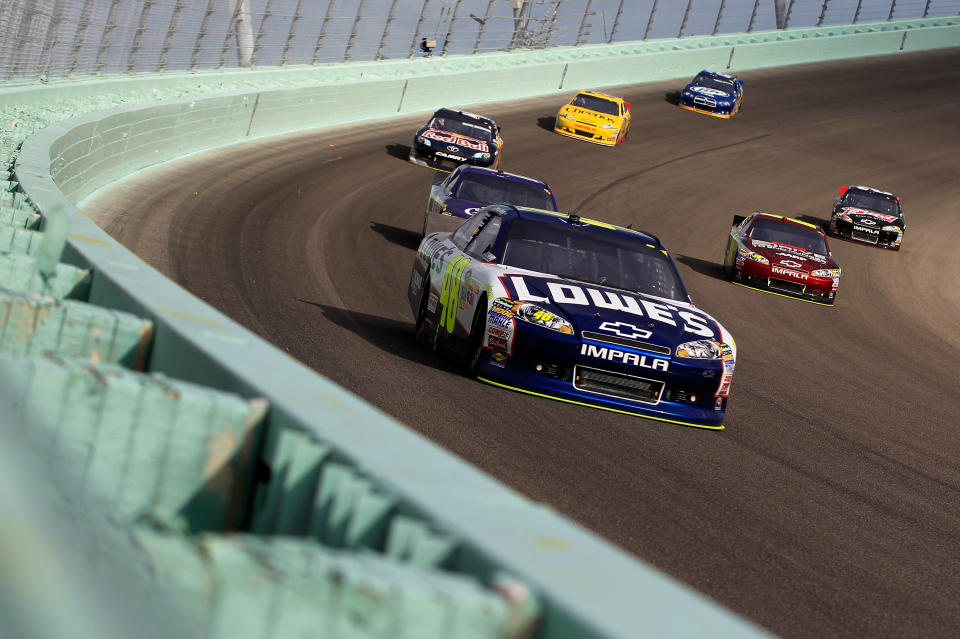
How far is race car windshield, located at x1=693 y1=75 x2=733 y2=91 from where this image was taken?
46.0 meters

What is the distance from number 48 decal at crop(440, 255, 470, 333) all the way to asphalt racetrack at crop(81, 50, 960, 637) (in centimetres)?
38

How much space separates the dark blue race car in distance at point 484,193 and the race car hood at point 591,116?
2007 centimetres

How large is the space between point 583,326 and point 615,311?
0.39 metres

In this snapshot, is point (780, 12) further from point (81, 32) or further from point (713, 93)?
point (81, 32)

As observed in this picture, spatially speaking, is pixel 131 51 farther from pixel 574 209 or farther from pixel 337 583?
pixel 337 583

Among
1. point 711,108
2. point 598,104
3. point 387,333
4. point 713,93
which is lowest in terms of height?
point 387,333

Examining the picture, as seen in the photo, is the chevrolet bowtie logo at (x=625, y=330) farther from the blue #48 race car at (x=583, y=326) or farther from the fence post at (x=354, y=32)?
the fence post at (x=354, y=32)

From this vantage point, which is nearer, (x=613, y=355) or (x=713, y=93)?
(x=613, y=355)

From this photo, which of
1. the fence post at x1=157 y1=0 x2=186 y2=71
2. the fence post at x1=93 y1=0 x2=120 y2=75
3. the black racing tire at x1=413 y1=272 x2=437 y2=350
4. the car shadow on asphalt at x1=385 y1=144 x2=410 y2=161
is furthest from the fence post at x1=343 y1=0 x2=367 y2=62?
the black racing tire at x1=413 y1=272 x2=437 y2=350

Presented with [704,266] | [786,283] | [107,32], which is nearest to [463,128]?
Result: [704,266]

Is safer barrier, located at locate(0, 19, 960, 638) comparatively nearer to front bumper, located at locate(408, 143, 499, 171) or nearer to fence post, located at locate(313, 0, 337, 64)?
front bumper, located at locate(408, 143, 499, 171)

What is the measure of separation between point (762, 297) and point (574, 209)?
7277mm

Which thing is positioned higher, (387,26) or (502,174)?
(387,26)

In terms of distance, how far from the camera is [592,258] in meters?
10.5
